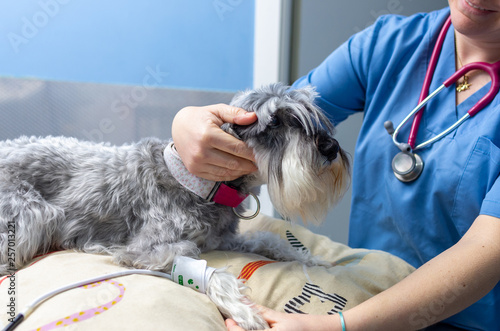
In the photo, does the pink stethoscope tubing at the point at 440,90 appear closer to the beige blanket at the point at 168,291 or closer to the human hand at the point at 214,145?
the beige blanket at the point at 168,291

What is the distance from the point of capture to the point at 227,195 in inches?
48.8

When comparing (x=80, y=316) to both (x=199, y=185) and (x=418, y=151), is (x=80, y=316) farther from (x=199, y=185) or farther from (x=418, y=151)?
(x=418, y=151)

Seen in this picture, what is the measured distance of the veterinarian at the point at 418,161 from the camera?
3.16 feet

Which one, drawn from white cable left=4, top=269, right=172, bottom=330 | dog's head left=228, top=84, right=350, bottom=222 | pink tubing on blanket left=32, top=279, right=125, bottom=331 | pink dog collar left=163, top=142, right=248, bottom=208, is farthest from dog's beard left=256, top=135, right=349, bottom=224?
pink tubing on blanket left=32, top=279, right=125, bottom=331

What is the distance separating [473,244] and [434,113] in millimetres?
539

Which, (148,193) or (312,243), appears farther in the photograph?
(312,243)

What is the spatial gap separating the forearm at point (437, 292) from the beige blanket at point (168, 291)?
0.40 feet

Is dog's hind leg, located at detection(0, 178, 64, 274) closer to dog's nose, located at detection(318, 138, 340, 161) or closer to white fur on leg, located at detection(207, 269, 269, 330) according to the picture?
white fur on leg, located at detection(207, 269, 269, 330)

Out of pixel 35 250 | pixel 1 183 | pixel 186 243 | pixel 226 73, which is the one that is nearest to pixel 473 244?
pixel 186 243

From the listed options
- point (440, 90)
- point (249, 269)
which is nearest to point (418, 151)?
point (440, 90)

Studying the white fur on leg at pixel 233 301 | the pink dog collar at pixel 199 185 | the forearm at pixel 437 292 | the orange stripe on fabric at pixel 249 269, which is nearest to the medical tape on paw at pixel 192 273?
the white fur on leg at pixel 233 301

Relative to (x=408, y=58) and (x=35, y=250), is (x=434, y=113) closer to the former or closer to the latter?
(x=408, y=58)

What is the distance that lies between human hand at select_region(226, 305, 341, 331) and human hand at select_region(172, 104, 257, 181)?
0.43 metres

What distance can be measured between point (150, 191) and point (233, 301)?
468 mm
